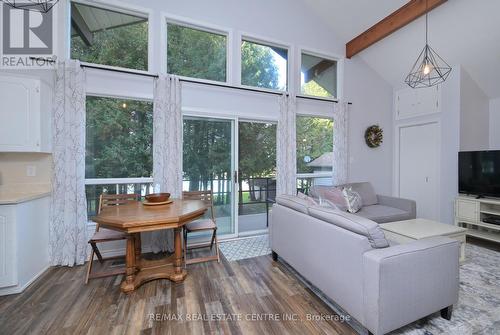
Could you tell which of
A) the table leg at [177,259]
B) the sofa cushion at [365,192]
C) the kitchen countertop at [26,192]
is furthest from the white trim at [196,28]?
the sofa cushion at [365,192]

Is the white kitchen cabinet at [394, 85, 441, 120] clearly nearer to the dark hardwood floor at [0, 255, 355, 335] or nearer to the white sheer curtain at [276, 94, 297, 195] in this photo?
the white sheer curtain at [276, 94, 297, 195]

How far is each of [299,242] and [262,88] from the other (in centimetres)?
256

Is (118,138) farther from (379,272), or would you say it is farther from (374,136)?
(374,136)

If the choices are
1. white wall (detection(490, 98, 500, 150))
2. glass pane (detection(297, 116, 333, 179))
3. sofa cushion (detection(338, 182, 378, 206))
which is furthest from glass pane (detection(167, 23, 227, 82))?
white wall (detection(490, 98, 500, 150))

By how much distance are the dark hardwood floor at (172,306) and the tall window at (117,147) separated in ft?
3.48

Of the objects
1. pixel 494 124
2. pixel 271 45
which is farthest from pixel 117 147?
pixel 494 124

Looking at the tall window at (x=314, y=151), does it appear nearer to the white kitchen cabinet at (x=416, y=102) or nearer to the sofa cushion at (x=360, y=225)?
the white kitchen cabinet at (x=416, y=102)

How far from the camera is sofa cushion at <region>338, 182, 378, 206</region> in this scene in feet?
13.1

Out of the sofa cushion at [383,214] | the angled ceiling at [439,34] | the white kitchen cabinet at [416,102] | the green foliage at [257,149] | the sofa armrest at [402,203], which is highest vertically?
the angled ceiling at [439,34]

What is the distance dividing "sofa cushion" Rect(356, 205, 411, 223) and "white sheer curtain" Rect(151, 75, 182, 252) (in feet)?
9.24

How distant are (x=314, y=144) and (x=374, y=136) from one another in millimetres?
1381

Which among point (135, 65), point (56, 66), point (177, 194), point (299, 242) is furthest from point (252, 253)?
point (56, 66)

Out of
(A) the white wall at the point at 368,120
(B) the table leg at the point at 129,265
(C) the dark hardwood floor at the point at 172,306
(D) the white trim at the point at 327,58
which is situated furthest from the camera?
(A) the white wall at the point at 368,120

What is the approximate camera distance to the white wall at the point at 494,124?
3941 millimetres
